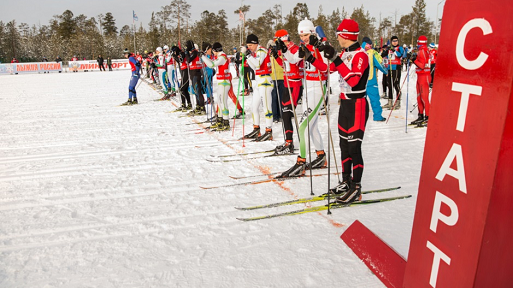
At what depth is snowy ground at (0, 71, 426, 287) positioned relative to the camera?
252 centimetres

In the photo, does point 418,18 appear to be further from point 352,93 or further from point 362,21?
point 352,93

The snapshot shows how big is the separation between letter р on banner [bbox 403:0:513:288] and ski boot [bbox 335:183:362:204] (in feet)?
6.80

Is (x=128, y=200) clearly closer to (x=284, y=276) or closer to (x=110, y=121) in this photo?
(x=284, y=276)

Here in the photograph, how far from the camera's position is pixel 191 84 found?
1021cm

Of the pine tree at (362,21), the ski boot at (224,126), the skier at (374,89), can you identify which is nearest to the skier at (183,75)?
the ski boot at (224,126)

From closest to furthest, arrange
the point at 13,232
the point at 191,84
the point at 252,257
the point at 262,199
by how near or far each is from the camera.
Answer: the point at 252,257, the point at 13,232, the point at 262,199, the point at 191,84

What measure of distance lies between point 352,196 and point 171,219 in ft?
6.21

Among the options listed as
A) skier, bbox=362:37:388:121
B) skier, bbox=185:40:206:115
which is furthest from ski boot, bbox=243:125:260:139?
skier, bbox=185:40:206:115

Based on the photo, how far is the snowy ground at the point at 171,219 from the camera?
8.27 feet

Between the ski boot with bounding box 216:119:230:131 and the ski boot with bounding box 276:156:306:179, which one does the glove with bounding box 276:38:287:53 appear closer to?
the ski boot with bounding box 276:156:306:179

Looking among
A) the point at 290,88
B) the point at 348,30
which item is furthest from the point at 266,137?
the point at 348,30

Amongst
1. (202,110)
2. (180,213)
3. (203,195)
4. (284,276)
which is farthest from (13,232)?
(202,110)

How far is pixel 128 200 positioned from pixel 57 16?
312 ft

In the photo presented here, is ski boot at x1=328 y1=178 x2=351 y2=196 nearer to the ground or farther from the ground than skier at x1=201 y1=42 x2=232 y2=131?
nearer to the ground
